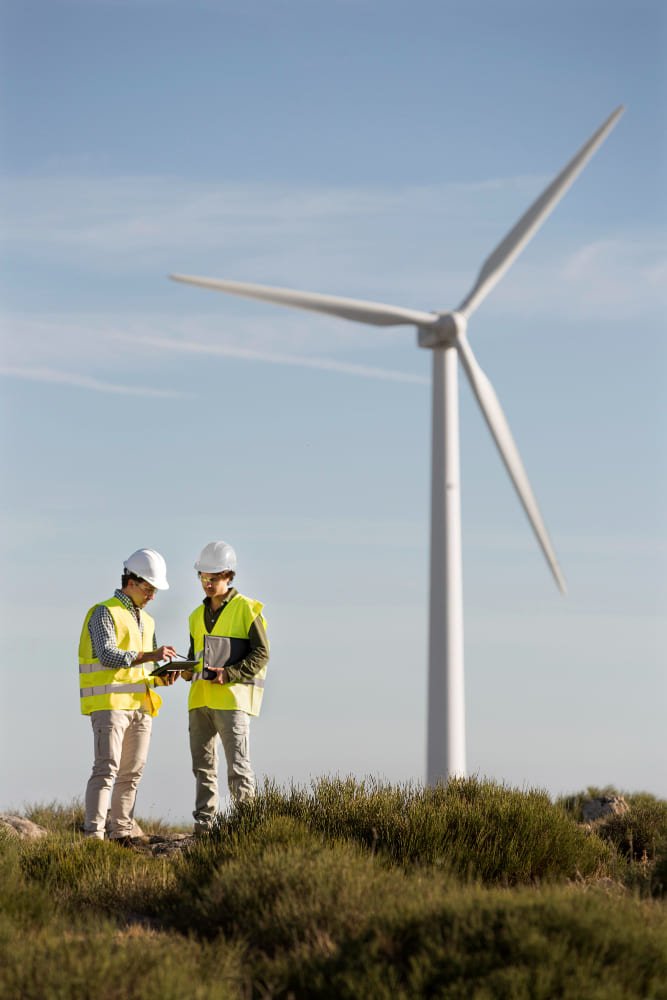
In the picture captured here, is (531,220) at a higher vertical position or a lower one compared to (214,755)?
higher

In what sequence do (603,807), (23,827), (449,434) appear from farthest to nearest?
(603,807) → (23,827) → (449,434)

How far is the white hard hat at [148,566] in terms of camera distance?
1529 centimetres

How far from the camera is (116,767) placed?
1491 cm

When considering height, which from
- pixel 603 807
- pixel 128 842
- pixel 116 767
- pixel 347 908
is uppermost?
pixel 116 767

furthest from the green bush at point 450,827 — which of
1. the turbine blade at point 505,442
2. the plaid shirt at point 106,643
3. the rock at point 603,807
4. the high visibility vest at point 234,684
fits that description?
the rock at point 603,807

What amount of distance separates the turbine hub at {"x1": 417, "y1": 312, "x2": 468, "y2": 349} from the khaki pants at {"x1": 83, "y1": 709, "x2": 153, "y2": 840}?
6.95m

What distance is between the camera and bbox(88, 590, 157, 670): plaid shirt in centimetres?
1484

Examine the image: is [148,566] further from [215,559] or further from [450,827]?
[450,827]

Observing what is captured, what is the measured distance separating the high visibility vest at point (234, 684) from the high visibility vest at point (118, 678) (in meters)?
0.53

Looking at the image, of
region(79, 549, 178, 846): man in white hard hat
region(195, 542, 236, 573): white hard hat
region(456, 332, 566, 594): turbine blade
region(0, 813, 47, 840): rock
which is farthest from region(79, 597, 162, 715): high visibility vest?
region(456, 332, 566, 594): turbine blade

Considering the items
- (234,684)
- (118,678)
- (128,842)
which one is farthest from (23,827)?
(234,684)

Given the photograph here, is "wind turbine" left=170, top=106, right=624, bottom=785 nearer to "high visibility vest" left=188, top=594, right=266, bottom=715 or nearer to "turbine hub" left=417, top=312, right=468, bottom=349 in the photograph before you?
"turbine hub" left=417, top=312, right=468, bottom=349

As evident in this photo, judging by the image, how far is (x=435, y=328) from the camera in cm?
1905

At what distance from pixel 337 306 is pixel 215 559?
5.51 m
